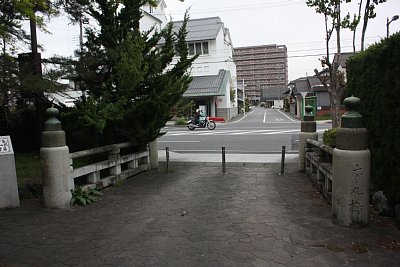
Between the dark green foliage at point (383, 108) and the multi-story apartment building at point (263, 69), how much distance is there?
115 metres

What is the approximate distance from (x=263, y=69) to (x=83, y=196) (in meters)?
132

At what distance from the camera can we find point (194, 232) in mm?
4598

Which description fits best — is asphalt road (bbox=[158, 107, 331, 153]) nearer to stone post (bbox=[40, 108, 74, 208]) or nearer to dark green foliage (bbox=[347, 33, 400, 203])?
dark green foliage (bbox=[347, 33, 400, 203])

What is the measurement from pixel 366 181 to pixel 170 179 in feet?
15.1

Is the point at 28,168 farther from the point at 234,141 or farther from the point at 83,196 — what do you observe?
the point at 234,141

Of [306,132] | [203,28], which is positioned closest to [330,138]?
[306,132]

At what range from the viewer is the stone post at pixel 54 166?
5672 millimetres

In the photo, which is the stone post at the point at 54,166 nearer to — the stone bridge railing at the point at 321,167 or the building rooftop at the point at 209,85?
the stone bridge railing at the point at 321,167

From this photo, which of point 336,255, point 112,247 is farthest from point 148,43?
point 336,255

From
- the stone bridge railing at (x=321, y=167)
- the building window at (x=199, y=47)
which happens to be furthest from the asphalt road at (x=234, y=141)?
the building window at (x=199, y=47)

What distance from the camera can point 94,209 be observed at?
5.80m

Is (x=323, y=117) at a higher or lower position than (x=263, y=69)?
lower

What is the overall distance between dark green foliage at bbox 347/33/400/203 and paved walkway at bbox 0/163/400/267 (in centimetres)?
69

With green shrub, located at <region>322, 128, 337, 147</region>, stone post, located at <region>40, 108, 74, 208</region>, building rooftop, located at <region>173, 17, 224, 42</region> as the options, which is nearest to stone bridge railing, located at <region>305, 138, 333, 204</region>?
green shrub, located at <region>322, 128, 337, 147</region>
